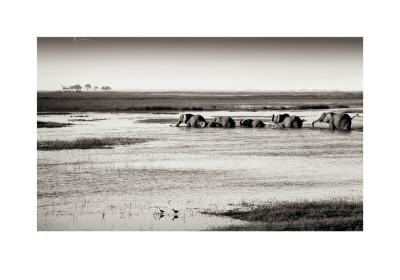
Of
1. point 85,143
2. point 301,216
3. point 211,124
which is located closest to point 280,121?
point 211,124

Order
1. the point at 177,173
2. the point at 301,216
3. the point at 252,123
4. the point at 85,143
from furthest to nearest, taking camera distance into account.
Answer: the point at 252,123, the point at 85,143, the point at 177,173, the point at 301,216

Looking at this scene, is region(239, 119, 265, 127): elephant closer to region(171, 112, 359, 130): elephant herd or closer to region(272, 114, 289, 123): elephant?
region(171, 112, 359, 130): elephant herd

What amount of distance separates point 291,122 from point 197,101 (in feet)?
4.04

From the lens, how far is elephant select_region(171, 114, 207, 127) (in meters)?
9.46

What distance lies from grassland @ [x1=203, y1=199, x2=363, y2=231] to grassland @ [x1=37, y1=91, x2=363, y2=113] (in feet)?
4.13

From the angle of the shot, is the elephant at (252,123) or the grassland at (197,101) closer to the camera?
the grassland at (197,101)

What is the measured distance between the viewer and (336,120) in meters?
9.55

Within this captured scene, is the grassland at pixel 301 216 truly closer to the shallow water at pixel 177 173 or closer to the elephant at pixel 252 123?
the shallow water at pixel 177 173

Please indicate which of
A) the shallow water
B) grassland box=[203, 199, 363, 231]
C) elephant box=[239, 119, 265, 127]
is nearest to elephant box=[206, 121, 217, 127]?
the shallow water

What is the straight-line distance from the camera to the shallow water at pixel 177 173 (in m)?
9.10

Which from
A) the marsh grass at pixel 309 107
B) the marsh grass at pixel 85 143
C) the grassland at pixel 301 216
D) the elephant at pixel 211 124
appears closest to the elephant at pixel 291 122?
the marsh grass at pixel 309 107

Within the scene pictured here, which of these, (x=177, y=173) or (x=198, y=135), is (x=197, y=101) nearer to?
(x=198, y=135)

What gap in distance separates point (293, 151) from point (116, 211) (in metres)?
2.34

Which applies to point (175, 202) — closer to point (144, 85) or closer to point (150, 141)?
point (150, 141)
